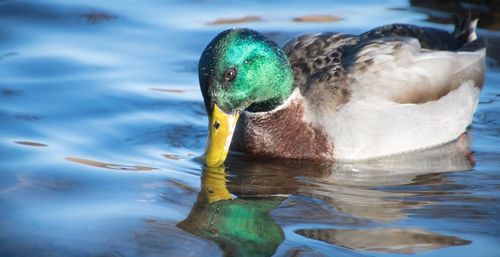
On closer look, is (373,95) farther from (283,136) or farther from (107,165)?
(107,165)

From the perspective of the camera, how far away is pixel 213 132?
23.3ft

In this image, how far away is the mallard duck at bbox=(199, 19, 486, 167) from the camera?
721 cm

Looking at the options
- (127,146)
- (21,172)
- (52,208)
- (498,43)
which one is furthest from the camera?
(498,43)

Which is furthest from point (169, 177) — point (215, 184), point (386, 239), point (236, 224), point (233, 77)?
point (386, 239)

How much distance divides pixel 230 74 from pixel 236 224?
1.14 m

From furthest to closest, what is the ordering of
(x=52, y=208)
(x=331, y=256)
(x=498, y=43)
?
(x=498, y=43), (x=52, y=208), (x=331, y=256)

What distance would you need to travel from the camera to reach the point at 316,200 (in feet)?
22.0

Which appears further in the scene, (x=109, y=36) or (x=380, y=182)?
(x=109, y=36)

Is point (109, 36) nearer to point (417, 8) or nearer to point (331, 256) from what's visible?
point (417, 8)

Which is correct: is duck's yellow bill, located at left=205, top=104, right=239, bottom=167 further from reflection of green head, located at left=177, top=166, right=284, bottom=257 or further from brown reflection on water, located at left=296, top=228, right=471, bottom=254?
brown reflection on water, located at left=296, top=228, right=471, bottom=254

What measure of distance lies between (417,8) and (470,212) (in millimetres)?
4870

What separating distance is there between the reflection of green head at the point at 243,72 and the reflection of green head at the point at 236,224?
56 centimetres

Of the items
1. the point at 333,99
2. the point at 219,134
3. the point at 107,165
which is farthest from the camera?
the point at 333,99

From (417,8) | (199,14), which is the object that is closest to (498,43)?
(417,8)
